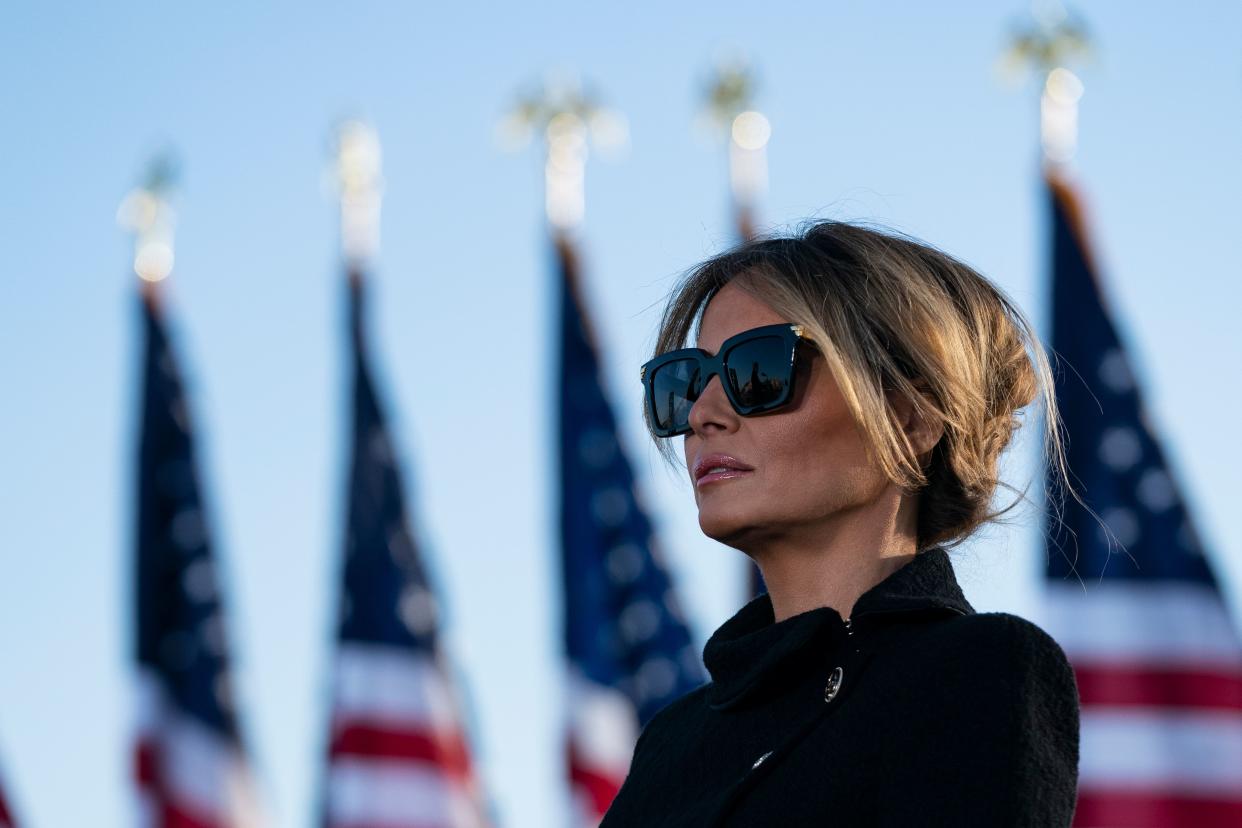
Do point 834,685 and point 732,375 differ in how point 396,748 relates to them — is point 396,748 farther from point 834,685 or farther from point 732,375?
point 834,685

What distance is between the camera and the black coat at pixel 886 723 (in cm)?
178

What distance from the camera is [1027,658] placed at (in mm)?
1841

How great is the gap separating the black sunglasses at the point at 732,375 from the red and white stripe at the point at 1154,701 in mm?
6338

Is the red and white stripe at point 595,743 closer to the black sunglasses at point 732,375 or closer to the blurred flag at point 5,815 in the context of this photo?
the blurred flag at point 5,815

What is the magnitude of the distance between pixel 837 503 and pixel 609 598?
8943mm

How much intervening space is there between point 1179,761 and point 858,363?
22.9 ft

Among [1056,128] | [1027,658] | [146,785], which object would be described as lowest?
[146,785]

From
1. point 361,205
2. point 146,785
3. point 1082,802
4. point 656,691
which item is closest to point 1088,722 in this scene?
point 1082,802

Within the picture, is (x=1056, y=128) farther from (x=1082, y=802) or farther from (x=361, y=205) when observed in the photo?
(x=361, y=205)

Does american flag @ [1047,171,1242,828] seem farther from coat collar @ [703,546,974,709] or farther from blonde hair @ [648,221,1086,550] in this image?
coat collar @ [703,546,974,709]

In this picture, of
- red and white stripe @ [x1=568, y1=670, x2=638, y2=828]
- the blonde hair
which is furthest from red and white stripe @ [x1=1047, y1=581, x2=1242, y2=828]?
the blonde hair

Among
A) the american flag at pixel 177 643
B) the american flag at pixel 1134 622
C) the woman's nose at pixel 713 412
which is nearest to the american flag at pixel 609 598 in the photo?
the american flag at pixel 177 643

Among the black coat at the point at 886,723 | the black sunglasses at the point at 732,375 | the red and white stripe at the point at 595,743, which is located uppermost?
the black sunglasses at the point at 732,375

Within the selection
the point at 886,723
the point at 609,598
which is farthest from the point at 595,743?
the point at 886,723
